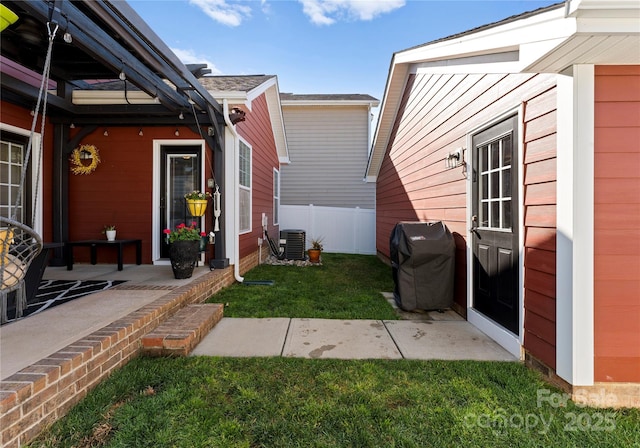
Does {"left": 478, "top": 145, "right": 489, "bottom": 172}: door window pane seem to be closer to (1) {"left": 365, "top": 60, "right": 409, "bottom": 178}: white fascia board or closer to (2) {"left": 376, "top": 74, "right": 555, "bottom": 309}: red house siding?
(2) {"left": 376, "top": 74, "right": 555, "bottom": 309}: red house siding

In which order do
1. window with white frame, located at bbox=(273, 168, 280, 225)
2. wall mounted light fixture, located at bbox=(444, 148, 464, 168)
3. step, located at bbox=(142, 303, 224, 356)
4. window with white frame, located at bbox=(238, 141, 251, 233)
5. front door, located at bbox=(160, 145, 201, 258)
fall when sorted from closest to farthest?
step, located at bbox=(142, 303, 224, 356)
wall mounted light fixture, located at bbox=(444, 148, 464, 168)
front door, located at bbox=(160, 145, 201, 258)
window with white frame, located at bbox=(238, 141, 251, 233)
window with white frame, located at bbox=(273, 168, 280, 225)

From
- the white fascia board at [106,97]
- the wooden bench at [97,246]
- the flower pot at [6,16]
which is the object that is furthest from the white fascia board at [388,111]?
the wooden bench at [97,246]

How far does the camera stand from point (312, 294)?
4758 mm

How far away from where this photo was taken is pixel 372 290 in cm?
510

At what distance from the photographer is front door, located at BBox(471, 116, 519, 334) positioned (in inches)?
111

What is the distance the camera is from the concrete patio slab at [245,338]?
108 inches

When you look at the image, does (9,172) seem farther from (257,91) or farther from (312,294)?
(312,294)

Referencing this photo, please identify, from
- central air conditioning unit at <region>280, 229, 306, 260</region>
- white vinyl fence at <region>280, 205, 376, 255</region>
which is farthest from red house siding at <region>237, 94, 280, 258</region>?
white vinyl fence at <region>280, 205, 376, 255</region>

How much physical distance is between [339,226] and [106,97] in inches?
282

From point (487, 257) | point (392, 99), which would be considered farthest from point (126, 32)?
point (392, 99)

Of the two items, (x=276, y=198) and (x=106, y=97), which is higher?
(x=106, y=97)

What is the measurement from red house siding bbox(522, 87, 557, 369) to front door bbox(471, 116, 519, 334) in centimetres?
18

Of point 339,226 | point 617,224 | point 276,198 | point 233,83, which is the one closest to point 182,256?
point 233,83

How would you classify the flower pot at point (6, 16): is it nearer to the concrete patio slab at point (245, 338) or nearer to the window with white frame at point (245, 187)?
the concrete patio slab at point (245, 338)
